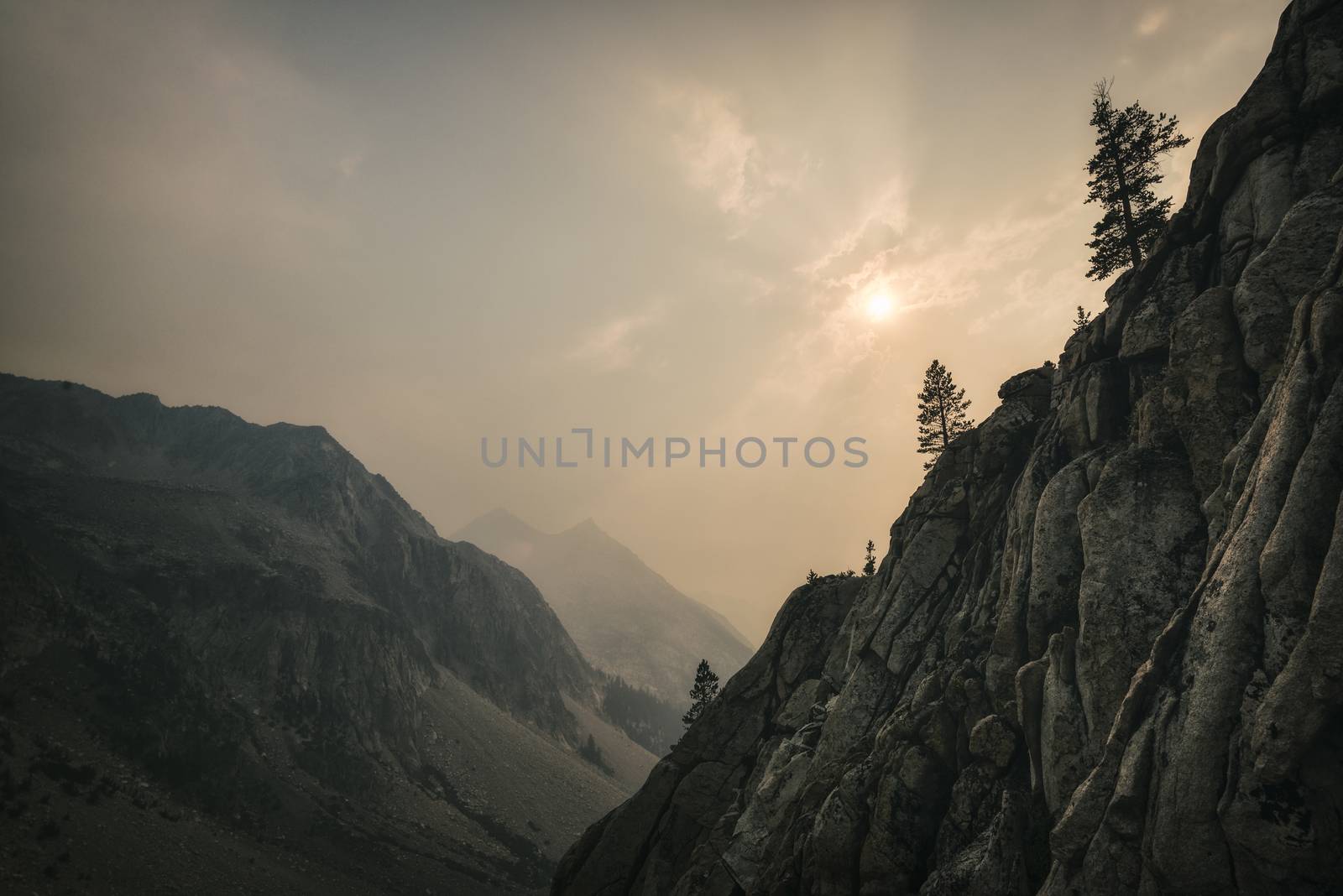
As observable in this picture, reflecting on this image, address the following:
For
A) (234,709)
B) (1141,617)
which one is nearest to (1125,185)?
(1141,617)

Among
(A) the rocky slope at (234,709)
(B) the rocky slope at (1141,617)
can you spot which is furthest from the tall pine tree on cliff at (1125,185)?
(A) the rocky slope at (234,709)

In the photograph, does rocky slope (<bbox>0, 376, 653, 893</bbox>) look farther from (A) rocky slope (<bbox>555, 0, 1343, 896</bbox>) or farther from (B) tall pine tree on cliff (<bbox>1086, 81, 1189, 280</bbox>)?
(B) tall pine tree on cliff (<bbox>1086, 81, 1189, 280</bbox>)

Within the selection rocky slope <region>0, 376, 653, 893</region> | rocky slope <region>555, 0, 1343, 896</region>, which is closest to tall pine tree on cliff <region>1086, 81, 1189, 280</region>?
rocky slope <region>555, 0, 1343, 896</region>

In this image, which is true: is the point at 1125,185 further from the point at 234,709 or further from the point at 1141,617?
the point at 234,709

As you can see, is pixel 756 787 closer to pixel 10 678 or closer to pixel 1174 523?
pixel 1174 523

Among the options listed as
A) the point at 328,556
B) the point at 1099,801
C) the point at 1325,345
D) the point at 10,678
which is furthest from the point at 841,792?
the point at 328,556
